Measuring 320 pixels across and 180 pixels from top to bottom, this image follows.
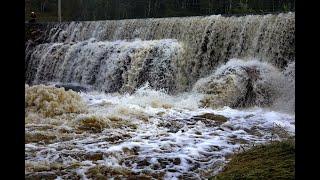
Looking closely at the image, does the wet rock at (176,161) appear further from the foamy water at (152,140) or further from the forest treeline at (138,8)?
the forest treeline at (138,8)

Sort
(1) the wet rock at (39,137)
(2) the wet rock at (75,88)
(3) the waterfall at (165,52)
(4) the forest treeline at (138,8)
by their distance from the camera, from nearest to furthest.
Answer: (1) the wet rock at (39,137)
(3) the waterfall at (165,52)
(2) the wet rock at (75,88)
(4) the forest treeline at (138,8)

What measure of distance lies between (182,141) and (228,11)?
20.0m

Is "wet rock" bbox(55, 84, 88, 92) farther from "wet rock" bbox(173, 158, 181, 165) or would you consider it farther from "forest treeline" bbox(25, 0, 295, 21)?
"forest treeline" bbox(25, 0, 295, 21)

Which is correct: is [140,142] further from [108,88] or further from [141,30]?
[141,30]

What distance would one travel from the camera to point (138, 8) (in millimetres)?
30125

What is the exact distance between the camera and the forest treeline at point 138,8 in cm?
2431

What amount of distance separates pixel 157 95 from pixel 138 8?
764 inches

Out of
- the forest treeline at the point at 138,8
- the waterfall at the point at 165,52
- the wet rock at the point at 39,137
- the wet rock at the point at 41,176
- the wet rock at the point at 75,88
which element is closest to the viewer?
the wet rock at the point at 41,176

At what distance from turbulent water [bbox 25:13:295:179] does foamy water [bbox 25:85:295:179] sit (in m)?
0.02

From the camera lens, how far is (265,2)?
24031mm

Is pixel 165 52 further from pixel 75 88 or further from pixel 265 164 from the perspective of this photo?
pixel 265 164

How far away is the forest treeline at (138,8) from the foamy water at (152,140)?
15671 mm

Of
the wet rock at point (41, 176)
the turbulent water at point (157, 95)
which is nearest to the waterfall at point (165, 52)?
the turbulent water at point (157, 95)
